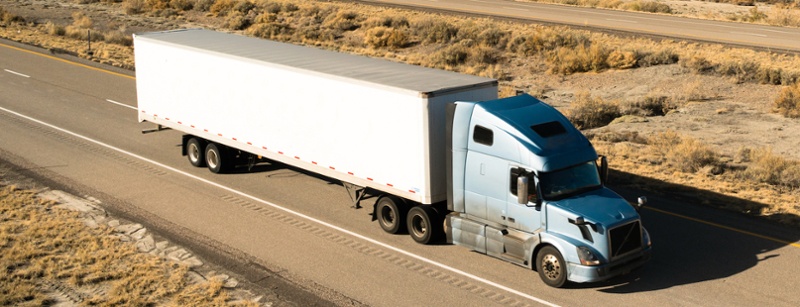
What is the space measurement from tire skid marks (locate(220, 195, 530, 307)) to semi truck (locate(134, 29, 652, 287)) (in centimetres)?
87

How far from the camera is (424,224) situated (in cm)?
1819

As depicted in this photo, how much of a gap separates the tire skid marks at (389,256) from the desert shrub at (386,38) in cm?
2663

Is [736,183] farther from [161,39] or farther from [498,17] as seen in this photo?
[498,17]

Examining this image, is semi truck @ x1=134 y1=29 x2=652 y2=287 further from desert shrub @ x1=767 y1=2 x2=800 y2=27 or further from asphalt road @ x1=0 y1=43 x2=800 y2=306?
desert shrub @ x1=767 y1=2 x2=800 y2=27

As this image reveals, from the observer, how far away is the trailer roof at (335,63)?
17875 millimetres

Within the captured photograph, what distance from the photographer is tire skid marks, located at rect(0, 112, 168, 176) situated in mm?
24453

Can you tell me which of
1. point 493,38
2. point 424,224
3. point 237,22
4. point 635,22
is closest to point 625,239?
point 424,224

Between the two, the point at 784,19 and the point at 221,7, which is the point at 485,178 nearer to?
the point at 784,19

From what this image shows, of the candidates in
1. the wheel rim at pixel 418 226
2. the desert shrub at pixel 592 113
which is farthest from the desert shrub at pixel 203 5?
the wheel rim at pixel 418 226

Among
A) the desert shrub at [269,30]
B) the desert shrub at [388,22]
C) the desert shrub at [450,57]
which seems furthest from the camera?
the desert shrub at [269,30]

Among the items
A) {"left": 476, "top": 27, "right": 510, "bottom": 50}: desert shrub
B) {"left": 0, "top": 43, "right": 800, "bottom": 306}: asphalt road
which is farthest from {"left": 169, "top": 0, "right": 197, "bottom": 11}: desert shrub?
{"left": 0, "top": 43, "right": 800, "bottom": 306}: asphalt road

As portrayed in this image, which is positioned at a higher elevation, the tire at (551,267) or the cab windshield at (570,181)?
the cab windshield at (570,181)

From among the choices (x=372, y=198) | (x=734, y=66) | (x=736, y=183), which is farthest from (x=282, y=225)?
(x=734, y=66)

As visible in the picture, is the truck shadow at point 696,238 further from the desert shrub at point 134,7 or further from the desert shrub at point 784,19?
the desert shrub at point 134,7
